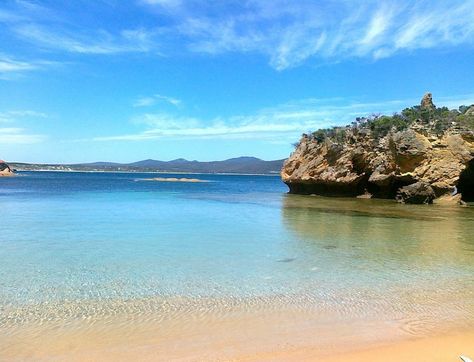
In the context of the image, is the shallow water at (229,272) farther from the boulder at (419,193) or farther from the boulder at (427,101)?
the boulder at (427,101)

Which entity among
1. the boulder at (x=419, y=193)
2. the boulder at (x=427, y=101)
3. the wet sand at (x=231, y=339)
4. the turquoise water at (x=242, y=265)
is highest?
the boulder at (x=427, y=101)

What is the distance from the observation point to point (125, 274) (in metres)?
8.84

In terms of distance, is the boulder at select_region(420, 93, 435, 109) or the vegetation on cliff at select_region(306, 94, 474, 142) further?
the boulder at select_region(420, 93, 435, 109)

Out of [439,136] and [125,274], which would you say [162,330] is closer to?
[125,274]

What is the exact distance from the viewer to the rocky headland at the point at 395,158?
100 ft

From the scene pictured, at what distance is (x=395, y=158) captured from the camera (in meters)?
32.7

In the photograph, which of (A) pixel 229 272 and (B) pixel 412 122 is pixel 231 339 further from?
(B) pixel 412 122

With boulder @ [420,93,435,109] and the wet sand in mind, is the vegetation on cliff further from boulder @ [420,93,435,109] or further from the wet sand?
the wet sand

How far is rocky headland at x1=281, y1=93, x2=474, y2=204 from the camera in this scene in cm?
3059

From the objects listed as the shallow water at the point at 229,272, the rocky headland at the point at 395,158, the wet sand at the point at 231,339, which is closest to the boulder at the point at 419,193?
the rocky headland at the point at 395,158

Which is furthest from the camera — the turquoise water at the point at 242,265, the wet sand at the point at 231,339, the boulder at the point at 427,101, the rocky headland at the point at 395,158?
the boulder at the point at 427,101

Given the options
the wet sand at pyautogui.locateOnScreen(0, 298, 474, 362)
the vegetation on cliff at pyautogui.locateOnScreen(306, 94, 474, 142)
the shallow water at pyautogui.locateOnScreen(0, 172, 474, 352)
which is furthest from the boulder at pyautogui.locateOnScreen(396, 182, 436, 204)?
the wet sand at pyautogui.locateOnScreen(0, 298, 474, 362)

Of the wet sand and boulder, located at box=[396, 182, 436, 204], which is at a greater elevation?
boulder, located at box=[396, 182, 436, 204]

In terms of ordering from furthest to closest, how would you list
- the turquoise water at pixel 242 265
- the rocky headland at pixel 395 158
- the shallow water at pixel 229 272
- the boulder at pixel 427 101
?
1. the boulder at pixel 427 101
2. the rocky headland at pixel 395 158
3. the turquoise water at pixel 242 265
4. the shallow water at pixel 229 272
